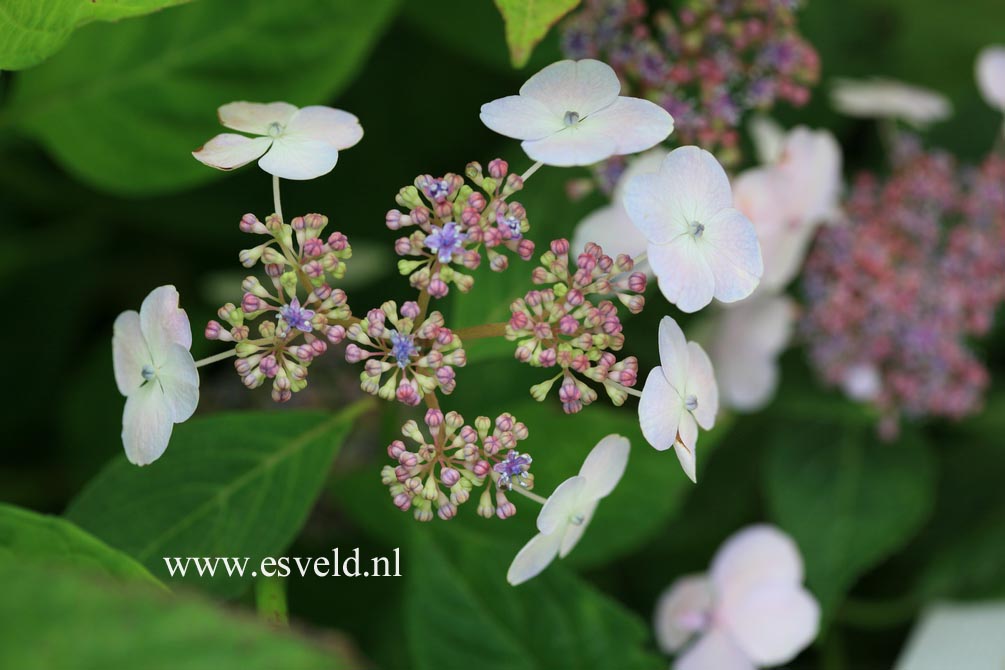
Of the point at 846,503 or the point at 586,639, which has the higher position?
the point at 586,639

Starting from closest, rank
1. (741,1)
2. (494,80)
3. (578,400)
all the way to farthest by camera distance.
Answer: (578,400) < (741,1) < (494,80)

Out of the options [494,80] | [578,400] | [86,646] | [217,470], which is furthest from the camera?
[494,80]

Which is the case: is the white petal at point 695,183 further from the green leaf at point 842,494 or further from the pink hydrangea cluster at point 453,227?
the green leaf at point 842,494

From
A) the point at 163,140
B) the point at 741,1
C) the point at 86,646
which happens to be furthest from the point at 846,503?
the point at 86,646

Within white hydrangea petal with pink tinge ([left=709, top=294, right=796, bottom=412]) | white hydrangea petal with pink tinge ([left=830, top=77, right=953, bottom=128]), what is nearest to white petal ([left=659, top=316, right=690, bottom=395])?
white hydrangea petal with pink tinge ([left=709, top=294, right=796, bottom=412])

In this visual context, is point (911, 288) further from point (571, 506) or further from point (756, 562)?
point (571, 506)

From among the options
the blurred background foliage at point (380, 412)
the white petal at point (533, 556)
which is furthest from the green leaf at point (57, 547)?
the white petal at point (533, 556)

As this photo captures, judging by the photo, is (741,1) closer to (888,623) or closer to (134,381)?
(134,381)
